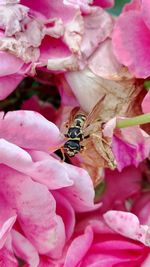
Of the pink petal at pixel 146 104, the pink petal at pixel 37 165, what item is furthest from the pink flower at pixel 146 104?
the pink petal at pixel 37 165

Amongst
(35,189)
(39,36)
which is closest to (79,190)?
(35,189)

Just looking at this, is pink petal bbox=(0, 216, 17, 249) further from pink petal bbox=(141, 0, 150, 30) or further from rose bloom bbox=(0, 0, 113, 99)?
pink petal bbox=(141, 0, 150, 30)

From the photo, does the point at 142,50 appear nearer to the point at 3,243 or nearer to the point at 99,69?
the point at 99,69

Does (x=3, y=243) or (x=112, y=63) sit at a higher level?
(x=112, y=63)

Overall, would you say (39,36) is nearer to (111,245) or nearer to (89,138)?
(89,138)

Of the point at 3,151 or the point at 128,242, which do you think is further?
the point at 128,242

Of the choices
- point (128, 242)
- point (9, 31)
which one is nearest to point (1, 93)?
point (9, 31)
